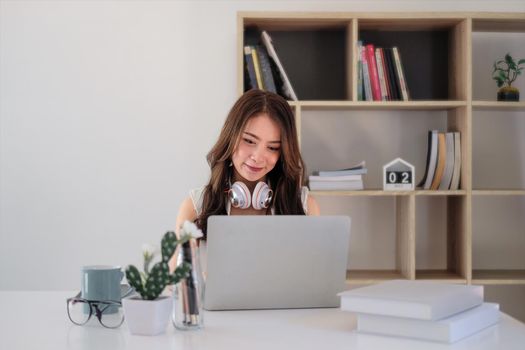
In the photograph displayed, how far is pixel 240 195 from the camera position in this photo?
8.36 ft

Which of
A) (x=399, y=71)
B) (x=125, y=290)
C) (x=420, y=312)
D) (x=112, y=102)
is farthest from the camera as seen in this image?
(x=112, y=102)

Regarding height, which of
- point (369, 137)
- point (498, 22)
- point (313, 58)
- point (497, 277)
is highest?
point (498, 22)

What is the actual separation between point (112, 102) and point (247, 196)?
160 centimetres

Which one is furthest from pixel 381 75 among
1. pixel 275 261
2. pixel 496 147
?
pixel 275 261

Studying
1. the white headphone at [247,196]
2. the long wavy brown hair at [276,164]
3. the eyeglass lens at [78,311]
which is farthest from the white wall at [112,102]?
the eyeglass lens at [78,311]

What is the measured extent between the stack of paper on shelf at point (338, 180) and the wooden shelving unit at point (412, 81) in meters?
0.05

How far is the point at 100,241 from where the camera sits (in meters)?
3.95

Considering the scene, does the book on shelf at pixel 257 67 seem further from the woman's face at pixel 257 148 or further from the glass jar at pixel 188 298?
the glass jar at pixel 188 298

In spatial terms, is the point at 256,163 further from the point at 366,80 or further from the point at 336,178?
the point at 366,80

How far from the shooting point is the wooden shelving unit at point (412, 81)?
11.8ft

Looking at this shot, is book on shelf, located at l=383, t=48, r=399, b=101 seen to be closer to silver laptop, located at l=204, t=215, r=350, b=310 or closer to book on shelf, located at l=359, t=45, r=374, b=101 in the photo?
book on shelf, located at l=359, t=45, r=374, b=101

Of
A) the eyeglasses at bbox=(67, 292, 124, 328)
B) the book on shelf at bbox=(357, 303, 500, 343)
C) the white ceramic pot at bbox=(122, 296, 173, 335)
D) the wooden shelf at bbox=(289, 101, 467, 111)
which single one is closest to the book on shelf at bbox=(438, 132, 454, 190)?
the wooden shelf at bbox=(289, 101, 467, 111)

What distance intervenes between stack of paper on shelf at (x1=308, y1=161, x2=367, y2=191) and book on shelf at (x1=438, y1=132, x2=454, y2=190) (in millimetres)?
386

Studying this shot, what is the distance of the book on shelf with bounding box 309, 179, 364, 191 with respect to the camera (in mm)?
3605
